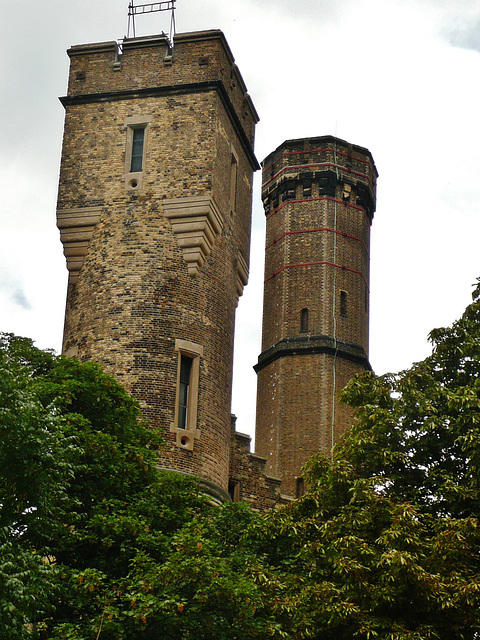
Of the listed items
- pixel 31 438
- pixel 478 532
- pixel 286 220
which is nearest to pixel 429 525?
pixel 478 532

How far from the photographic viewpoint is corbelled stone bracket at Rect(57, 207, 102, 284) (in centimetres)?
3297

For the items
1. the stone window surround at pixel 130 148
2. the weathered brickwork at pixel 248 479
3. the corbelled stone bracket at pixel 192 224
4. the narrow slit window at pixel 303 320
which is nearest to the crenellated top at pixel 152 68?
the stone window surround at pixel 130 148

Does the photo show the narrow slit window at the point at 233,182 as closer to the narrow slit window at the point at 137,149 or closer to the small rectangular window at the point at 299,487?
the narrow slit window at the point at 137,149

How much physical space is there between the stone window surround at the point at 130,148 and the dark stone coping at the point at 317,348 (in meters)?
12.0

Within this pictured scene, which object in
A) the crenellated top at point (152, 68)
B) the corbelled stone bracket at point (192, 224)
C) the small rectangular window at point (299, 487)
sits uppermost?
the crenellated top at point (152, 68)

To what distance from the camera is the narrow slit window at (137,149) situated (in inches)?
1312

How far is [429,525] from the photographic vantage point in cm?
2366

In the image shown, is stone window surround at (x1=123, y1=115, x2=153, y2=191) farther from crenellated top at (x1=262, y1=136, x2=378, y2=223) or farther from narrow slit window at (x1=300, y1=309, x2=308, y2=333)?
crenellated top at (x1=262, y1=136, x2=378, y2=223)

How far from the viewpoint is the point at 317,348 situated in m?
43.2

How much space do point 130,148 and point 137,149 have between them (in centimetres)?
18

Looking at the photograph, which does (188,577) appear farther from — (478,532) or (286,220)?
(286,220)

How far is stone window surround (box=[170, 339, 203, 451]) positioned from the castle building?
3 cm

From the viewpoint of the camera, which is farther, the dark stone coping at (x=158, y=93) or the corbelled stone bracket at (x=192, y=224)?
the dark stone coping at (x=158, y=93)

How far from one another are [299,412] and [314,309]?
3719 mm
